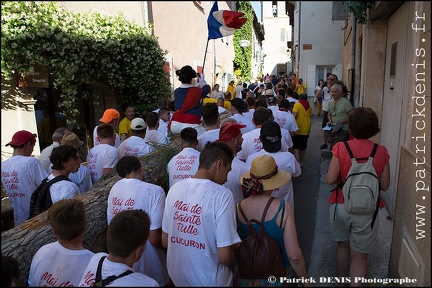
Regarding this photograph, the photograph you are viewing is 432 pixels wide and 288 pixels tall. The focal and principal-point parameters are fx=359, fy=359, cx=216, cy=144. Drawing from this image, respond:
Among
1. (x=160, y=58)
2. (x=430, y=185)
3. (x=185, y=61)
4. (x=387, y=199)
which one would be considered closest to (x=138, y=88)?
(x=160, y=58)

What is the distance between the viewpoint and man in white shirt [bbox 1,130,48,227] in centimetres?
390

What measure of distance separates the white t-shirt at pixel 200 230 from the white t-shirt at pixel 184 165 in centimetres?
116

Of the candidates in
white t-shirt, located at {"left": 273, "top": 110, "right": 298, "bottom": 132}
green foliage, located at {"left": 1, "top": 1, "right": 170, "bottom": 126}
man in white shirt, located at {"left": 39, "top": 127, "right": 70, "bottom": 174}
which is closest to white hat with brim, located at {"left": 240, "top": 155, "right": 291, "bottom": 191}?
man in white shirt, located at {"left": 39, "top": 127, "right": 70, "bottom": 174}

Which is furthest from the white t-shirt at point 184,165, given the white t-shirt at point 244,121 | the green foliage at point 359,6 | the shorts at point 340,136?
the shorts at point 340,136

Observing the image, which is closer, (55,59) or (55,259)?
(55,259)

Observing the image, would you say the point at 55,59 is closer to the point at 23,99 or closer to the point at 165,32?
the point at 23,99

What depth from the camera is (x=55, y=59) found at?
22.1 feet

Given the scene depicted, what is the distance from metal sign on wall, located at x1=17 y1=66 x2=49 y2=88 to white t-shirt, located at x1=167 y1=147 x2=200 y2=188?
4.34m

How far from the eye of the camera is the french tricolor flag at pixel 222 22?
8070 millimetres

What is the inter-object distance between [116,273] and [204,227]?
2.07 feet

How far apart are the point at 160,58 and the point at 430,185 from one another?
7840mm

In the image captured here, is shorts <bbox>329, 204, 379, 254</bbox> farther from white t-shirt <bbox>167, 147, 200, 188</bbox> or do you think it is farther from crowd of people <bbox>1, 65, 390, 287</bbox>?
white t-shirt <bbox>167, 147, 200, 188</bbox>

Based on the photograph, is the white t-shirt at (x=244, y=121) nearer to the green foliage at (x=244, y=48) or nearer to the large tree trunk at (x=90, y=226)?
the large tree trunk at (x=90, y=226)

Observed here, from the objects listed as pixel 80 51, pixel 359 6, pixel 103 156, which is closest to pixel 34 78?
pixel 80 51
